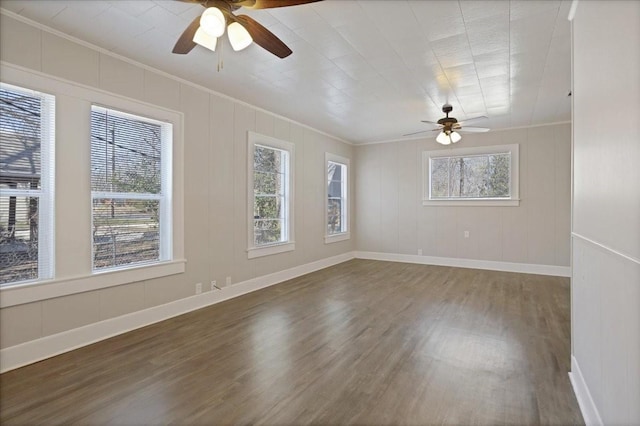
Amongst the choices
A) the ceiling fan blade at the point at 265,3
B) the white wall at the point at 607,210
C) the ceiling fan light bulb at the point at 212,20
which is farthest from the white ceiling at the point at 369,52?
the white wall at the point at 607,210

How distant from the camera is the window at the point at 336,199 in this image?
22.4ft

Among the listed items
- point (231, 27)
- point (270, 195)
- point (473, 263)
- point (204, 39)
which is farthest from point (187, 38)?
point (473, 263)

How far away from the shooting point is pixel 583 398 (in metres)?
1.94

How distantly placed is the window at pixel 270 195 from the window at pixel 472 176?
3.17m

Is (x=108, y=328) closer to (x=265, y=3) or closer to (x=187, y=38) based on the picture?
(x=187, y=38)

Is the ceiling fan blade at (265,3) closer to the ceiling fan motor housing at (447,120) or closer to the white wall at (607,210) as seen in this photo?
the white wall at (607,210)

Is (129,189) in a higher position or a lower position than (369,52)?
lower

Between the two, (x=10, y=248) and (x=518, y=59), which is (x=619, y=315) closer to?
(x=518, y=59)

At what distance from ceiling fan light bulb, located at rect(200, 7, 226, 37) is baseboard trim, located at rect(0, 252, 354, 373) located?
276cm

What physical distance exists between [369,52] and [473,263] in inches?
196

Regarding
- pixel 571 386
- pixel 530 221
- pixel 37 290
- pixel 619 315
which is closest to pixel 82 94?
pixel 37 290

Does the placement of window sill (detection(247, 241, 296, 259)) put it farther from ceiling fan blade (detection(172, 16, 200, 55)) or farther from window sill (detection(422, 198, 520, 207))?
window sill (detection(422, 198, 520, 207))

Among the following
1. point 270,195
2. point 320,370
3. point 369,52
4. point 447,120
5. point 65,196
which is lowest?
point 320,370

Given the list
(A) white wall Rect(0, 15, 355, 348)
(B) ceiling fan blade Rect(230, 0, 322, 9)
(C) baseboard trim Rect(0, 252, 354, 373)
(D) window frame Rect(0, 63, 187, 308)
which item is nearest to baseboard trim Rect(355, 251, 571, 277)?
(A) white wall Rect(0, 15, 355, 348)
